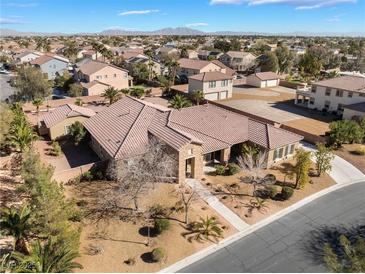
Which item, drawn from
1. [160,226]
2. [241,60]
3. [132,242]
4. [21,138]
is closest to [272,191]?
[160,226]

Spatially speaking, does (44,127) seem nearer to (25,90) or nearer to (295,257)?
(25,90)

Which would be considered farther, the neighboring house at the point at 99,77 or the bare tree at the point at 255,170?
the neighboring house at the point at 99,77

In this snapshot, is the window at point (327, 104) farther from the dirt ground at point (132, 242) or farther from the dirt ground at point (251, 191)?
the dirt ground at point (132, 242)

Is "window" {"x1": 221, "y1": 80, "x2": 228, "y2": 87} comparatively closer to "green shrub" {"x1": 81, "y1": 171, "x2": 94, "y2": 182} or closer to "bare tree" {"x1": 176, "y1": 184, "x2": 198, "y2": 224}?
"bare tree" {"x1": 176, "y1": 184, "x2": 198, "y2": 224}

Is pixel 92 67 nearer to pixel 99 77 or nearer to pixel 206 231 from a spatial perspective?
pixel 99 77

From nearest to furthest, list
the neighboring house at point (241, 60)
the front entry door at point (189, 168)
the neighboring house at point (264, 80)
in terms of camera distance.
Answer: the front entry door at point (189, 168) < the neighboring house at point (264, 80) < the neighboring house at point (241, 60)

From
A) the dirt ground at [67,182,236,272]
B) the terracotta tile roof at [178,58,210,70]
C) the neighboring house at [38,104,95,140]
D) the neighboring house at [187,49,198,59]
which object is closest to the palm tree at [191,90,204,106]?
the terracotta tile roof at [178,58,210,70]

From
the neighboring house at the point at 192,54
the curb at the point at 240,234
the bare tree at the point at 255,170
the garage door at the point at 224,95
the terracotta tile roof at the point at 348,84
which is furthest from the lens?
the neighboring house at the point at 192,54

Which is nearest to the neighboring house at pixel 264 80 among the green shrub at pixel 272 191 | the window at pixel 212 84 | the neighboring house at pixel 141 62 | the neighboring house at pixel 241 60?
the window at pixel 212 84
